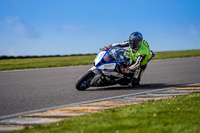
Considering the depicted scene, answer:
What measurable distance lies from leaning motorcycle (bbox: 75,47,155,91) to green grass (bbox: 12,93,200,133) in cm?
269

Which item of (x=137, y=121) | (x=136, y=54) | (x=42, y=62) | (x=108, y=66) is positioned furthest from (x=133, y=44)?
(x=42, y=62)

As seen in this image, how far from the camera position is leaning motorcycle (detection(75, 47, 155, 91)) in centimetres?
875

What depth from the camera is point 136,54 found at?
923 centimetres

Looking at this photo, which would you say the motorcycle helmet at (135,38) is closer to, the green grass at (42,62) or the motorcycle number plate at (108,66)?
the motorcycle number plate at (108,66)

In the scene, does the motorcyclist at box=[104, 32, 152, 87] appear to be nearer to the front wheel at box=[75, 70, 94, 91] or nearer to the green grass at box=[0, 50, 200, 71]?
the front wheel at box=[75, 70, 94, 91]

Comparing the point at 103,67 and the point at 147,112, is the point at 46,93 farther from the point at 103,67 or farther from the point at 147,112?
the point at 147,112

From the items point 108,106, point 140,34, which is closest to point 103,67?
point 140,34

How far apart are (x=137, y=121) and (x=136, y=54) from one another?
454 centimetres

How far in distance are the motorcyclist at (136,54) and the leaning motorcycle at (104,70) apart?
0.65ft

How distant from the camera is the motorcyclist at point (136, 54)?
29.9 ft

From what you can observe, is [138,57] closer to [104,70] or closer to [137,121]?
[104,70]

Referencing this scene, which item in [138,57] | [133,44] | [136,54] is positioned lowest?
[138,57]

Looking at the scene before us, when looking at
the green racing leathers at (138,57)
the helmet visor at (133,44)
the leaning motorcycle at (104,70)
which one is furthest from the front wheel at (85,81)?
the helmet visor at (133,44)

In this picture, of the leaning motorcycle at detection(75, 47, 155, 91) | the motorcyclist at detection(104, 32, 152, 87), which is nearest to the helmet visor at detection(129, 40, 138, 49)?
the motorcyclist at detection(104, 32, 152, 87)
